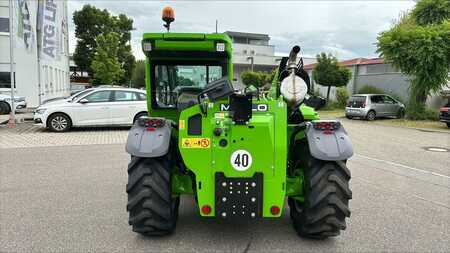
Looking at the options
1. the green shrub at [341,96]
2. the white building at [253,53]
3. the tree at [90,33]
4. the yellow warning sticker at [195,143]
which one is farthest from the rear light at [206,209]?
the white building at [253,53]

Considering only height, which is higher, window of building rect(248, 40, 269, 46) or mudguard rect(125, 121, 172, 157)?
window of building rect(248, 40, 269, 46)

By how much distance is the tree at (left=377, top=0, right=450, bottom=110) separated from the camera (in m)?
18.1

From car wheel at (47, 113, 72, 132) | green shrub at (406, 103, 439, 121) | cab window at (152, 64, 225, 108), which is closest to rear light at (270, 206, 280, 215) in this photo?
cab window at (152, 64, 225, 108)

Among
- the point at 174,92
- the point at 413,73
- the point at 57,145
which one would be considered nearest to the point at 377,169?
the point at 174,92

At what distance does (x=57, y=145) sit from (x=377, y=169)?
824 centimetres

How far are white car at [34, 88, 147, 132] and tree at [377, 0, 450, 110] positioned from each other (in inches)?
524

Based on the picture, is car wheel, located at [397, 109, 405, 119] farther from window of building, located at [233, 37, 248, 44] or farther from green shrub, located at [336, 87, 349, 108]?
window of building, located at [233, 37, 248, 44]

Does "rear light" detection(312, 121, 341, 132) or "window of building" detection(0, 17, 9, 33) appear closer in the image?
"rear light" detection(312, 121, 341, 132)

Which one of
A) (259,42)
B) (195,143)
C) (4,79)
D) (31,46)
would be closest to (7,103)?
(31,46)

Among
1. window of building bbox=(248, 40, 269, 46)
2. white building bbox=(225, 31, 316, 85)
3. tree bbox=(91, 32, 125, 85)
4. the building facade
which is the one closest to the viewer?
the building facade

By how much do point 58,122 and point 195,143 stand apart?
10.7m

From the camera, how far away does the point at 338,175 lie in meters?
3.79

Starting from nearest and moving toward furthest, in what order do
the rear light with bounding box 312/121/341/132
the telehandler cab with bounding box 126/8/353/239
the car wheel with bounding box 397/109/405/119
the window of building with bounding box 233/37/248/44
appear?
the telehandler cab with bounding box 126/8/353/239 < the rear light with bounding box 312/121/341/132 < the car wheel with bounding box 397/109/405/119 < the window of building with bounding box 233/37/248/44

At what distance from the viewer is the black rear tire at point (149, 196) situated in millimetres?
3738
